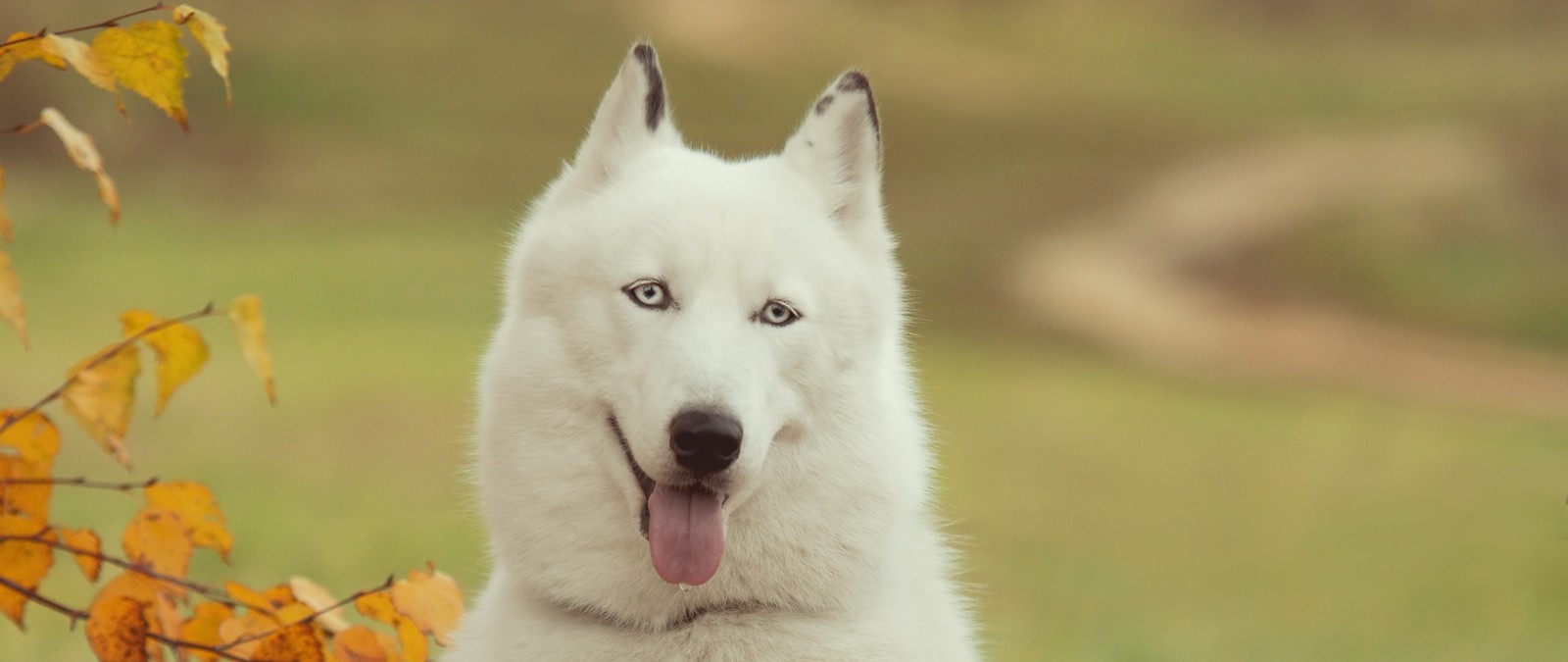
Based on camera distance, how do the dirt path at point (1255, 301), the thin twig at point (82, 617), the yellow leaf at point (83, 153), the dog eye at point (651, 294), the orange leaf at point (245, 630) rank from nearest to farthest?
the yellow leaf at point (83, 153)
the thin twig at point (82, 617)
the dog eye at point (651, 294)
the orange leaf at point (245, 630)
the dirt path at point (1255, 301)

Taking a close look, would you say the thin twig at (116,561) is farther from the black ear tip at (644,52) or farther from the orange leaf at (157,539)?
the black ear tip at (644,52)

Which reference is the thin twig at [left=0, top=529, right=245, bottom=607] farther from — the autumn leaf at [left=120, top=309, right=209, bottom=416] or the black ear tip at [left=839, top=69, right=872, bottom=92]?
the black ear tip at [left=839, top=69, right=872, bottom=92]

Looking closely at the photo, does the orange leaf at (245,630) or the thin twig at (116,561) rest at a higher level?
the thin twig at (116,561)

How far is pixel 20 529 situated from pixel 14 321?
0.52 metres

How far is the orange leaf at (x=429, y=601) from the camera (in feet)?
11.2

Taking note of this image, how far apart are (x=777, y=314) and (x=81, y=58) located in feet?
5.14

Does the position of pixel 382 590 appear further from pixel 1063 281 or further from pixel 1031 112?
pixel 1031 112

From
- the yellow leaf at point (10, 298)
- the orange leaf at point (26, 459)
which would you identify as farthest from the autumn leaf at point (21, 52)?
the orange leaf at point (26, 459)

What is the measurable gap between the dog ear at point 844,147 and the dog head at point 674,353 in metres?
0.01

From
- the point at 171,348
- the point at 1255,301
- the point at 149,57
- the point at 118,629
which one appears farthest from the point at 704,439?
the point at 1255,301

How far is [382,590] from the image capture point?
11.3ft

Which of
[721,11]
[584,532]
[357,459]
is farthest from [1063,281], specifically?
[584,532]

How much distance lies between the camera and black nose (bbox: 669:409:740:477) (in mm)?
2928

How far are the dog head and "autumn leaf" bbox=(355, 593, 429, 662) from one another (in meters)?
0.29
